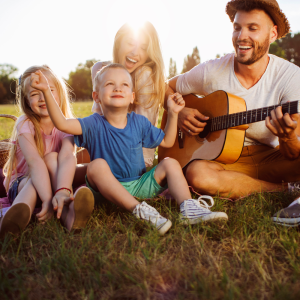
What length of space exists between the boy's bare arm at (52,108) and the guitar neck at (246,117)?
4.33 feet

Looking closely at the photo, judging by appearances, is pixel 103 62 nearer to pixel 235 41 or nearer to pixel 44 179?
pixel 235 41

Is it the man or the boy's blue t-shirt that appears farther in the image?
the man

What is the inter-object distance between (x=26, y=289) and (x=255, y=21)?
283 cm

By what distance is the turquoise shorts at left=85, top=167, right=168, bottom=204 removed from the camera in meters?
2.42

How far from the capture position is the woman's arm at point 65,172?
6.95ft

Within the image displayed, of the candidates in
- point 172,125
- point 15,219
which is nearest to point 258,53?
point 172,125

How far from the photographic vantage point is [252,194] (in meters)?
2.63

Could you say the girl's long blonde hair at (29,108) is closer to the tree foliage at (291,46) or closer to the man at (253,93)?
the man at (253,93)

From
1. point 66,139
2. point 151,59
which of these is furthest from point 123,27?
point 66,139

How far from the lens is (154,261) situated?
159 centimetres

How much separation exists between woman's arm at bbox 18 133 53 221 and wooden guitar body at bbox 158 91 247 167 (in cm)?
140

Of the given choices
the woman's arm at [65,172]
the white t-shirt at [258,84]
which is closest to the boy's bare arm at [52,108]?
the woman's arm at [65,172]

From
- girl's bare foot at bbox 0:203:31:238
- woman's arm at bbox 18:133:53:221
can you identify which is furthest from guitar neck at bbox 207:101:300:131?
girl's bare foot at bbox 0:203:31:238

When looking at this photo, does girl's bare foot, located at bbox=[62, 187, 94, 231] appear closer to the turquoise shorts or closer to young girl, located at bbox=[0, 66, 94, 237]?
young girl, located at bbox=[0, 66, 94, 237]
